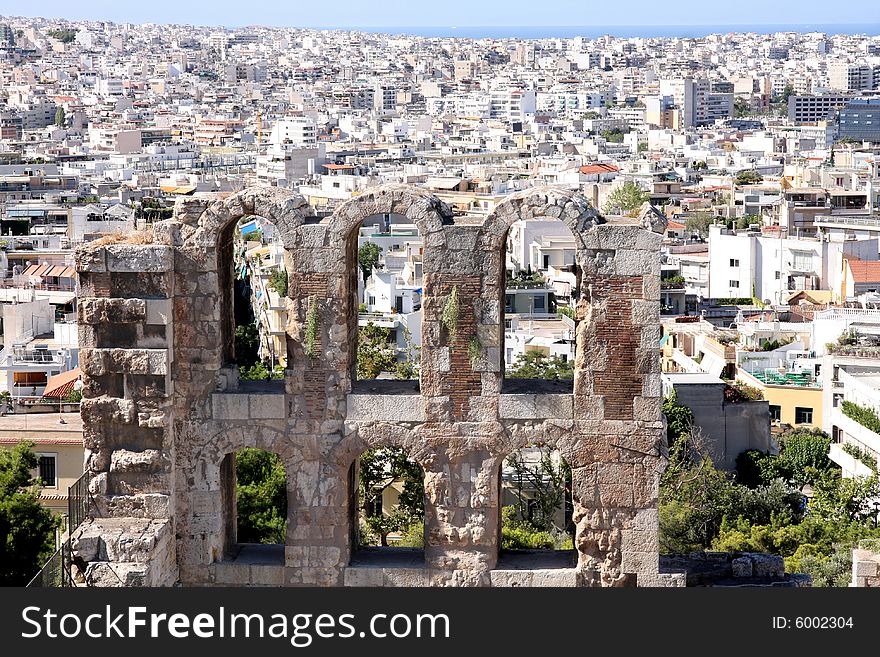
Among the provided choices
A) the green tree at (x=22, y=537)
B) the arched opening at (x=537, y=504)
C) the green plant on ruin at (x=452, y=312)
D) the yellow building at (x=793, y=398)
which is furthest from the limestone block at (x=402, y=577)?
the yellow building at (x=793, y=398)

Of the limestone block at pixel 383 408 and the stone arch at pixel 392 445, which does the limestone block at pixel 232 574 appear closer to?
the stone arch at pixel 392 445

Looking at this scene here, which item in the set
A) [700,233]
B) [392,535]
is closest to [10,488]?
[392,535]

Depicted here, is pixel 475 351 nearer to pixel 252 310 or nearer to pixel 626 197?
pixel 252 310

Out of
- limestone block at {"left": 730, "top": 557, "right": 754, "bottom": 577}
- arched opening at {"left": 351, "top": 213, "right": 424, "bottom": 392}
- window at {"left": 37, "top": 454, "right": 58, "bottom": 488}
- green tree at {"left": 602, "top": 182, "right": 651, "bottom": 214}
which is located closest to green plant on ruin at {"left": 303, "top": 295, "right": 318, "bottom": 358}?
arched opening at {"left": 351, "top": 213, "right": 424, "bottom": 392}

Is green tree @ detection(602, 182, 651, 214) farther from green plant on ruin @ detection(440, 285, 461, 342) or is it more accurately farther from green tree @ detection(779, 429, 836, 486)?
green plant on ruin @ detection(440, 285, 461, 342)

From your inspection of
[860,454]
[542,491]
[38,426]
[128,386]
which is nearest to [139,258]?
[128,386]

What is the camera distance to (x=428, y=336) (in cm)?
1477

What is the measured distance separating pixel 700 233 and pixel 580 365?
83560 mm

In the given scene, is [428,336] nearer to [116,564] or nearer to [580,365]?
[580,365]

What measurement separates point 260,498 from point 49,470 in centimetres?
632

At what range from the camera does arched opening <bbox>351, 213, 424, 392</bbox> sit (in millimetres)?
31750

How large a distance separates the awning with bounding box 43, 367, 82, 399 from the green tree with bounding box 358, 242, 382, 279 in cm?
3005

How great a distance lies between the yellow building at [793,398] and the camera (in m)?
45.3

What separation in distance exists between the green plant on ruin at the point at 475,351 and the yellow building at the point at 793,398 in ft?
104
